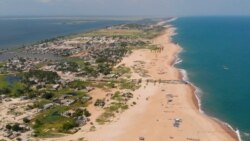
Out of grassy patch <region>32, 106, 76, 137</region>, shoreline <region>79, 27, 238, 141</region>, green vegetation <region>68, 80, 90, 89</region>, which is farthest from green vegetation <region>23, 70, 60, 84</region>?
grassy patch <region>32, 106, 76, 137</region>

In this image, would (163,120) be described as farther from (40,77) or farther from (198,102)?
(40,77)

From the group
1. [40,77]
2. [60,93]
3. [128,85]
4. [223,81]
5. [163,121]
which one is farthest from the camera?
[223,81]

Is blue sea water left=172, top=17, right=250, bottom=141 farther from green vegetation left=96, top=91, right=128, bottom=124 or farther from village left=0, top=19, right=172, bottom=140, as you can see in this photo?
village left=0, top=19, right=172, bottom=140

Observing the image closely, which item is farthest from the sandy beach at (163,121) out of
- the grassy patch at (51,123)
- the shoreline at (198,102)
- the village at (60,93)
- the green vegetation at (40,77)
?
the green vegetation at (40,77)

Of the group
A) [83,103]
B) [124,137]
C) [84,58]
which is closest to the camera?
[124,137]

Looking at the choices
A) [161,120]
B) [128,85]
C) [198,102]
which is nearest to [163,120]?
[161,120]

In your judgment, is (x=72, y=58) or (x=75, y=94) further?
(x=72, y=58)

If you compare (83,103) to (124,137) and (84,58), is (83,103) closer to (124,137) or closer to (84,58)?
(124,137)

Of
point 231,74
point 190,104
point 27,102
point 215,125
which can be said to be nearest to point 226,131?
point 215,125

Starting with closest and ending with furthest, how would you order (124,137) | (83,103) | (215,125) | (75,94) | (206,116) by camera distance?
(124,137) → (215,125) → (206,116) → (83,103) → (75,94)
